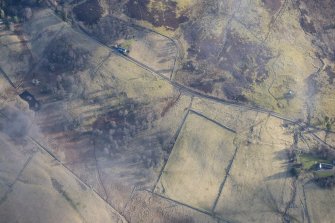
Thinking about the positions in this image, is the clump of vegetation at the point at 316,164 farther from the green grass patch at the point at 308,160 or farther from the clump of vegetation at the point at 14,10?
the clump of vegetation at the point at 14,10

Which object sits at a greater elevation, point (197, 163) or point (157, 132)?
point (157, 132)

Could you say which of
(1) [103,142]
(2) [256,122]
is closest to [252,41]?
(2) [256,122]

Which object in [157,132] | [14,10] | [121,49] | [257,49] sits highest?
[257,49]

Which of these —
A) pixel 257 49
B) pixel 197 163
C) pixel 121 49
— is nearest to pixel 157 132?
pixel 197 163

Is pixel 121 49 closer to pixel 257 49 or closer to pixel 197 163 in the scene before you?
pixel 197 163

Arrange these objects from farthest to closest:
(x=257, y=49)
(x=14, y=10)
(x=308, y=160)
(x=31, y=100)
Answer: (x=257, y=49), (x=14, y=10), (x=31, y=100), (x=308, y=160)

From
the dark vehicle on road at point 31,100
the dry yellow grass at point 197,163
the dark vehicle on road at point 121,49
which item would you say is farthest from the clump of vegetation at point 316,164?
the dark vehicle on road at point 31,100

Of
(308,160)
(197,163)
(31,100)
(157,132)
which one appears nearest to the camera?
(197,163)

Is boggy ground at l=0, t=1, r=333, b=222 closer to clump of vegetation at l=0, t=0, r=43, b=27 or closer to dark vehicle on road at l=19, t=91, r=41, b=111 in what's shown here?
dark vehicle on road at l=19, t=91, r=41, b=111
